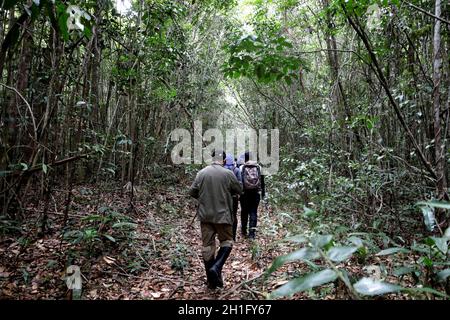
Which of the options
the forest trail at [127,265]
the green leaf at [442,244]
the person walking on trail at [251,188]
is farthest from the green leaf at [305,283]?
the person walking on trail at [251,188]

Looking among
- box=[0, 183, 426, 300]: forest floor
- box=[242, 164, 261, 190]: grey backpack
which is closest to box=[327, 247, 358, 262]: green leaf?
box=[0, 183, 426, 300]: forest floor

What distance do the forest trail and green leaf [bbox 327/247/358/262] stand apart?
174cm

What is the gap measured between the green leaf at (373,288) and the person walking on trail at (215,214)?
2.65m

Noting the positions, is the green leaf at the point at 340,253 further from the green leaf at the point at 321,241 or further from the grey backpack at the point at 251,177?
the grey backpack at the point at 251,177

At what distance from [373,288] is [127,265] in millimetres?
3604

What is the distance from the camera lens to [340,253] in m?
1.30

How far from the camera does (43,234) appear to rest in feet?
14.8

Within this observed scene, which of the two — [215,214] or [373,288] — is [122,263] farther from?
[373,288]

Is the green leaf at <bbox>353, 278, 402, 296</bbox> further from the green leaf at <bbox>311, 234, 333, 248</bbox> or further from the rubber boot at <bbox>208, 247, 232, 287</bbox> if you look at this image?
the rubber boot at <bbox>208, 247, 232, 287</bbox>

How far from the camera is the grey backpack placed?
5699 millimetres

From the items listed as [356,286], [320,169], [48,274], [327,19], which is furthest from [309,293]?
[327,19]

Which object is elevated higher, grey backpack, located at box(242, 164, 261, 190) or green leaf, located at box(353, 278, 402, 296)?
grey backpack, located at box(242, 164, 261, 190)

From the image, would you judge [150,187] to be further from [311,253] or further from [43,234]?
[311,253]

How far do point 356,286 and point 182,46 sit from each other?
7.47m
